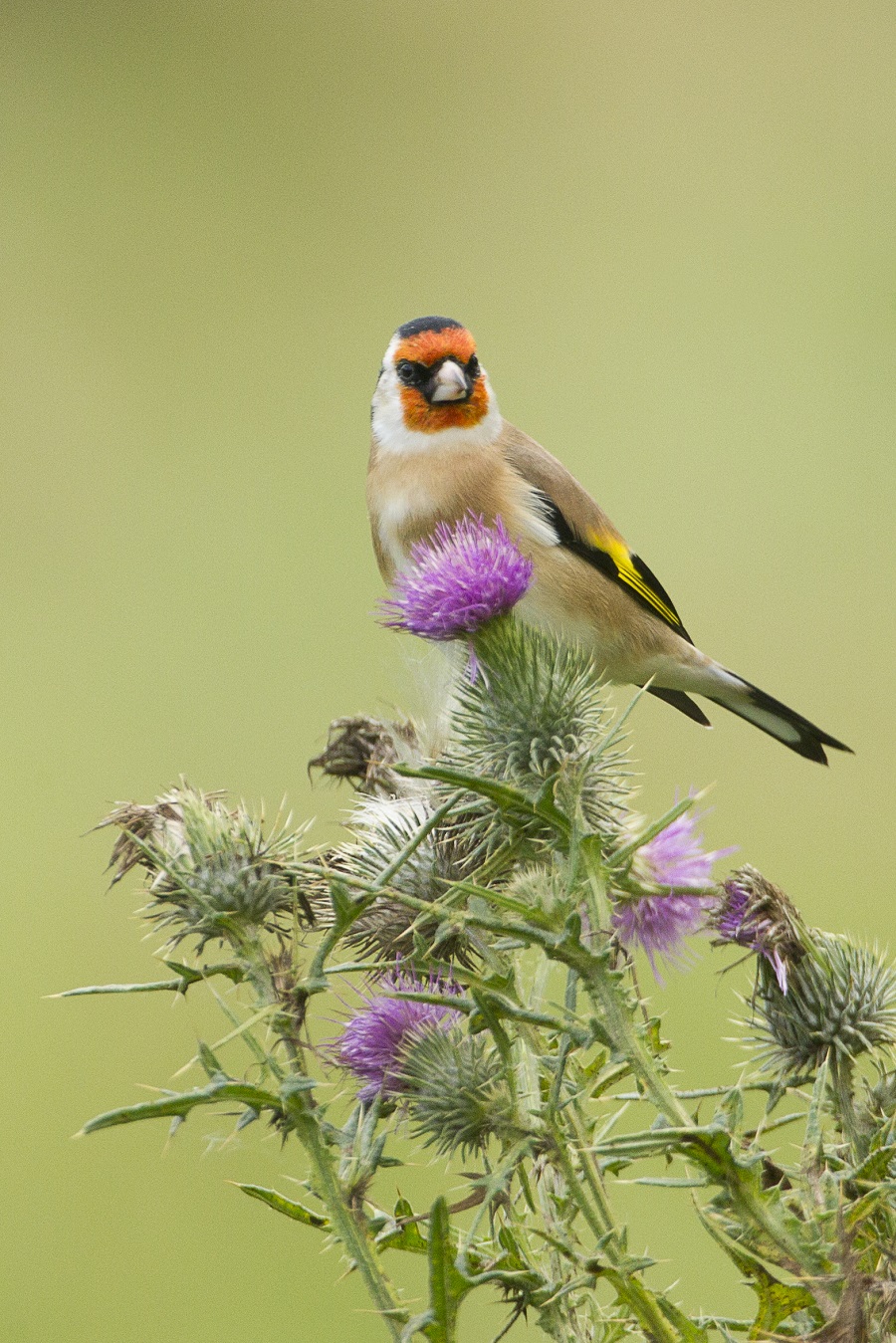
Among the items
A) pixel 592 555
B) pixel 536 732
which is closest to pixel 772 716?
pixel 592 555

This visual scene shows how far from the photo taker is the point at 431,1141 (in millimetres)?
1410

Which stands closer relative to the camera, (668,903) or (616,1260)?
(616,1260)

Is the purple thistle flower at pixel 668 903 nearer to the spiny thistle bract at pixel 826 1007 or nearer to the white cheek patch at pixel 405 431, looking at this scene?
the spiny thistle bract at pixel 826 1007

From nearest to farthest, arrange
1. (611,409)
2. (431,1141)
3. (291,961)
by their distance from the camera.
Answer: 1. (431,1141)
2. (291,961)
3. (611,409)

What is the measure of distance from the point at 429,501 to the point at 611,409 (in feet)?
14.6

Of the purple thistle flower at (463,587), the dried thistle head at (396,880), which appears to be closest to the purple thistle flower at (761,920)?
the dried thistle head at (396,880)

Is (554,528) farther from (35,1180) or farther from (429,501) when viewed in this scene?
(35,1180)

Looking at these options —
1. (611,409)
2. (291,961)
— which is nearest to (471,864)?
(291,961)

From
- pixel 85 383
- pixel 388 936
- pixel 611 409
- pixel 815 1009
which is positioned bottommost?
pixel 815 1009

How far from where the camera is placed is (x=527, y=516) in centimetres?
284

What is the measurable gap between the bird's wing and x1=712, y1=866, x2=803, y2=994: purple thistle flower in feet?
4.76

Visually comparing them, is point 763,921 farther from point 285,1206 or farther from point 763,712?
point 763,712

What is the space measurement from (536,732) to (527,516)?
1349mm

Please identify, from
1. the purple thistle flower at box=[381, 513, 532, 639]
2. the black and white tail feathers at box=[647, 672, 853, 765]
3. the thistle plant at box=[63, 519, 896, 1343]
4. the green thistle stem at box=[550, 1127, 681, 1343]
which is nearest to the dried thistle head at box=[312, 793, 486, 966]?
the thistle plant at box=[63, 519, 896, 1343]
